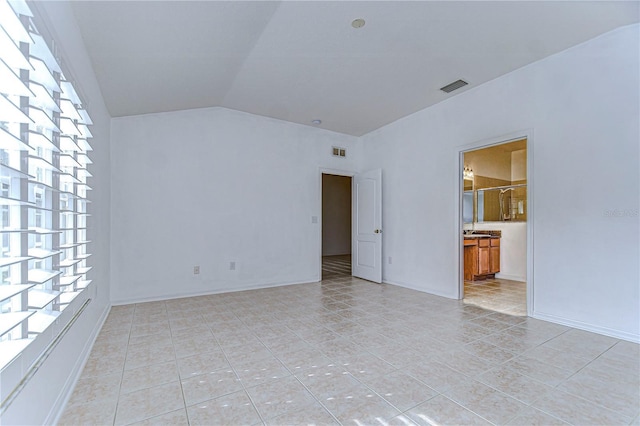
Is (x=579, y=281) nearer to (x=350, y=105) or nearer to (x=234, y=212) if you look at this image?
(x=350, y=105)

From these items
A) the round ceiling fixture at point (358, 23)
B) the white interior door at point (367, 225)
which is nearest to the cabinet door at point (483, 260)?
the white interior door at point (367, 225)

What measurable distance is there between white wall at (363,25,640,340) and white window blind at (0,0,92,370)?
416 centimetres

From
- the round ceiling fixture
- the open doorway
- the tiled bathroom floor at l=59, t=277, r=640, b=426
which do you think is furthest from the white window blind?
the open doorway

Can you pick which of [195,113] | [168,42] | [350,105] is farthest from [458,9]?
[195,113]

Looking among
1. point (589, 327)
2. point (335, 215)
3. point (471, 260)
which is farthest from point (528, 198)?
point (335, 215)

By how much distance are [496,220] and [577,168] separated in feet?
11.3

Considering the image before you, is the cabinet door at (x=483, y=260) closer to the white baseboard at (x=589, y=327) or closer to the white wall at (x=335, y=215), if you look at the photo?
the white baseboard at (x=589, y=327)

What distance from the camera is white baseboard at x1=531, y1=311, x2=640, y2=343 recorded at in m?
2.79

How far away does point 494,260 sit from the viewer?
235 inches

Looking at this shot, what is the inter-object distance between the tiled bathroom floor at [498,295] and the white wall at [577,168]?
34 cm

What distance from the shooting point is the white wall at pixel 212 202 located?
4172mm

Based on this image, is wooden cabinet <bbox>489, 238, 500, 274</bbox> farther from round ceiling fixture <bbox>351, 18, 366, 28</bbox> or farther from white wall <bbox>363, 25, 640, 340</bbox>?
round ceiling fixture <bbox>351, 18, 366, 28</bbox>

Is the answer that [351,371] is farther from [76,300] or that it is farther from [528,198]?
[528,198]

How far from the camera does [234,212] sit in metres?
4.86
